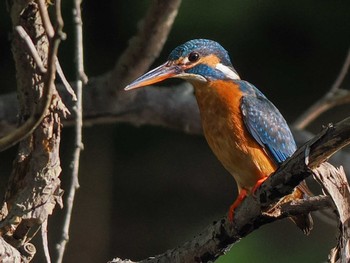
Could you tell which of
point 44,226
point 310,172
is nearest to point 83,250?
point 44,226

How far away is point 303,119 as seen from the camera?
16.3 ft

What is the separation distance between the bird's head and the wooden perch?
76 cm

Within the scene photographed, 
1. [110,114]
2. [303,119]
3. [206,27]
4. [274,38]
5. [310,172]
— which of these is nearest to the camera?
[310,172]

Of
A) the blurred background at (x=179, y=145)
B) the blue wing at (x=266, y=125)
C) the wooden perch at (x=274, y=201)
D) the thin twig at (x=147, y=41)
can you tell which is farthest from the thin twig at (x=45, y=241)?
the blurred background at (x=179, y=145)

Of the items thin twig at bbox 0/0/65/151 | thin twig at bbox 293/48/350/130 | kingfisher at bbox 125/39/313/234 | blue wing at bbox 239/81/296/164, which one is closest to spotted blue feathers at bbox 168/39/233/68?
kingfisher at bbox 125/39/313/234

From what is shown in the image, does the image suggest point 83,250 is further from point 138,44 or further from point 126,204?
point 138,44

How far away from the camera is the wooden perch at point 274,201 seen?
2693 millimetres

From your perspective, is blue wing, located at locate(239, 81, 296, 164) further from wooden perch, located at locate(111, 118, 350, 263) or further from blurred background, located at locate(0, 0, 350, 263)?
blurred background, located at locate(0, 0, 350, 263)

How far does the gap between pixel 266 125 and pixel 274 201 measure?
0.91 m

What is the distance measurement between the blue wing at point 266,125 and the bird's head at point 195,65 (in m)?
0.11

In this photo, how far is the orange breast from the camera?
3.69 metres

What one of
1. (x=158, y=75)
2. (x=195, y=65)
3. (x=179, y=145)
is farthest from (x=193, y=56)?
(x=179, y=145)

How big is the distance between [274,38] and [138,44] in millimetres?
2207

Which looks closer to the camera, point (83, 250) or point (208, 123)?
point (208, 123)
